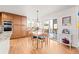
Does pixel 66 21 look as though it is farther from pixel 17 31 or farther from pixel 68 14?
pixel 17 31

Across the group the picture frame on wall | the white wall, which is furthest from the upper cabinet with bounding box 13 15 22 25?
the picture frame on wall

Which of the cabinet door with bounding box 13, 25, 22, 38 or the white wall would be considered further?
the cabinet door with bounding box 13, 25, 22, 38

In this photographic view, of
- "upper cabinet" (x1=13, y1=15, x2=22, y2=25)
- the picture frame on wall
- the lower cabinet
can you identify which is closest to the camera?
the picture frame on wall

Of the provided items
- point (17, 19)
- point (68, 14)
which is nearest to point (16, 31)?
point (17, 19)

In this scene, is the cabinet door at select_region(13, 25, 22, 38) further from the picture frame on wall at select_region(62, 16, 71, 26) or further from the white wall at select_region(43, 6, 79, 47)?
the picture frame on wall at select_region(62, 16, 71, 26)

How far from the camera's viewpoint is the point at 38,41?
12.9ft

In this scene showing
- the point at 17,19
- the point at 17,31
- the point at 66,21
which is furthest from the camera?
the point at 17,19

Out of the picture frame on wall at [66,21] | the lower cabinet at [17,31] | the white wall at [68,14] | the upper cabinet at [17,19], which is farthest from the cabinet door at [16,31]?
the picture frame on wall at [66,21]

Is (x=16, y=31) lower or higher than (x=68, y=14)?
lower

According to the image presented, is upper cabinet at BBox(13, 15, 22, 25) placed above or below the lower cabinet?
above

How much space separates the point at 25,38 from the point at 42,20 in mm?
819

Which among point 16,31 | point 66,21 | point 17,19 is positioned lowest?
point 16,31

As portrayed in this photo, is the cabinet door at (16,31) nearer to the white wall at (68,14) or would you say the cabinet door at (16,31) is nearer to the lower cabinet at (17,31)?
the lower cabinet at (17,31)
